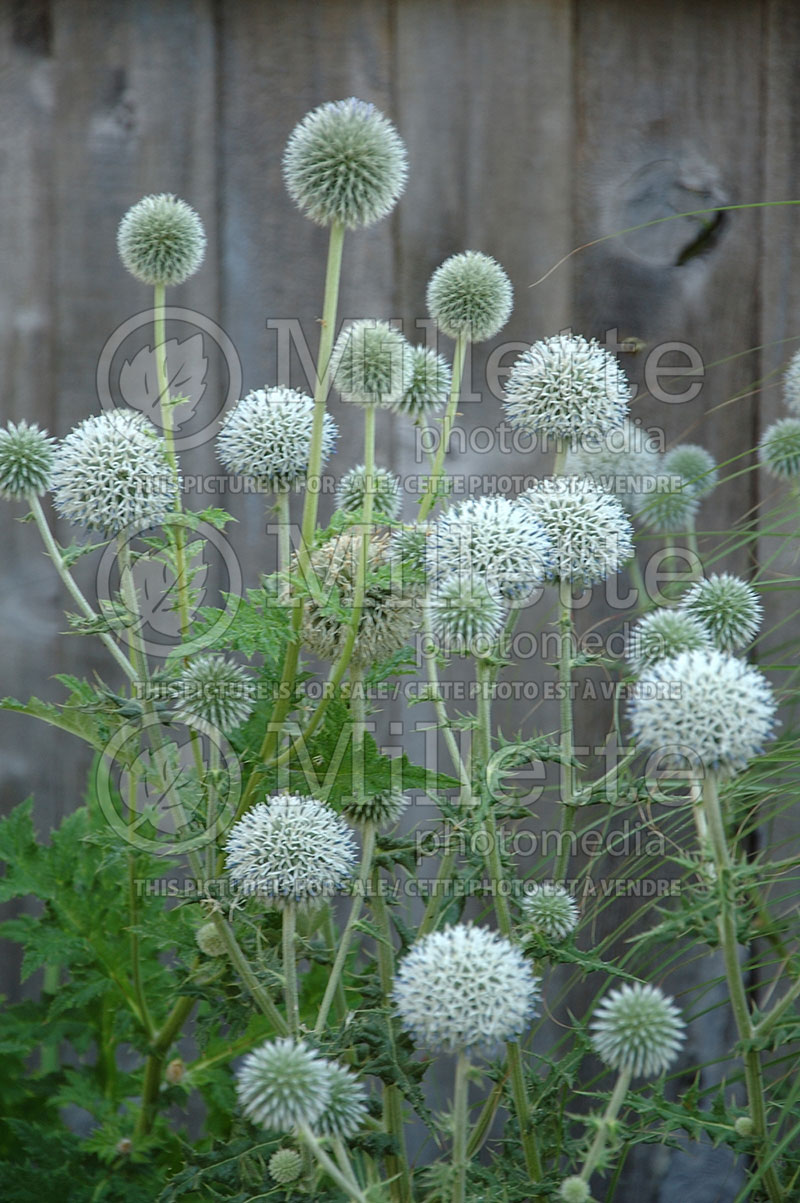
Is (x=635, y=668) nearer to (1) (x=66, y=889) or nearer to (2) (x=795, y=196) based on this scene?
(1) (x=66, y=889)

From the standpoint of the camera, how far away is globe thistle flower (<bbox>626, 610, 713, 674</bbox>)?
3.99 ft

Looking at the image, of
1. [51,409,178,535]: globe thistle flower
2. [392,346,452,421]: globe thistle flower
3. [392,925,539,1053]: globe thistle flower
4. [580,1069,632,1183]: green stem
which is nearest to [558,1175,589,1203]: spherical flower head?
[580,1069,632,1183]: green stem

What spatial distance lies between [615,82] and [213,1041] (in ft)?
6.11

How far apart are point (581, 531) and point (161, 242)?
71 cm

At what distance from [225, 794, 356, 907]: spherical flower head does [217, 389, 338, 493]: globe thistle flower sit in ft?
1.41

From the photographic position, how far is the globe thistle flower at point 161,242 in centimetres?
153

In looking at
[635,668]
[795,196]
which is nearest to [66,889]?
[635,668]

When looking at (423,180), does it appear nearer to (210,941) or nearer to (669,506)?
(669,506)

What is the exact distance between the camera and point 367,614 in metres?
1.36

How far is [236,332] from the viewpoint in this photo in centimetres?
220

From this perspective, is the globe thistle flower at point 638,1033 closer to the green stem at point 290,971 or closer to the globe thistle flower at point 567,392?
the green stem at point 290,971

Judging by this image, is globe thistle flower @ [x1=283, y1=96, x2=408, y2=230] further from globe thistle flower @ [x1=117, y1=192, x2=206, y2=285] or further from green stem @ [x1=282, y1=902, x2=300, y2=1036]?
green stem @ [x1=282, y1=902, x2=300, y2=1036]

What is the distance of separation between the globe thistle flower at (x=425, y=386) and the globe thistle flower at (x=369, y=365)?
0.14m

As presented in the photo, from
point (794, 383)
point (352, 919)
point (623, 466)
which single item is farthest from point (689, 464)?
point (352, 919)
